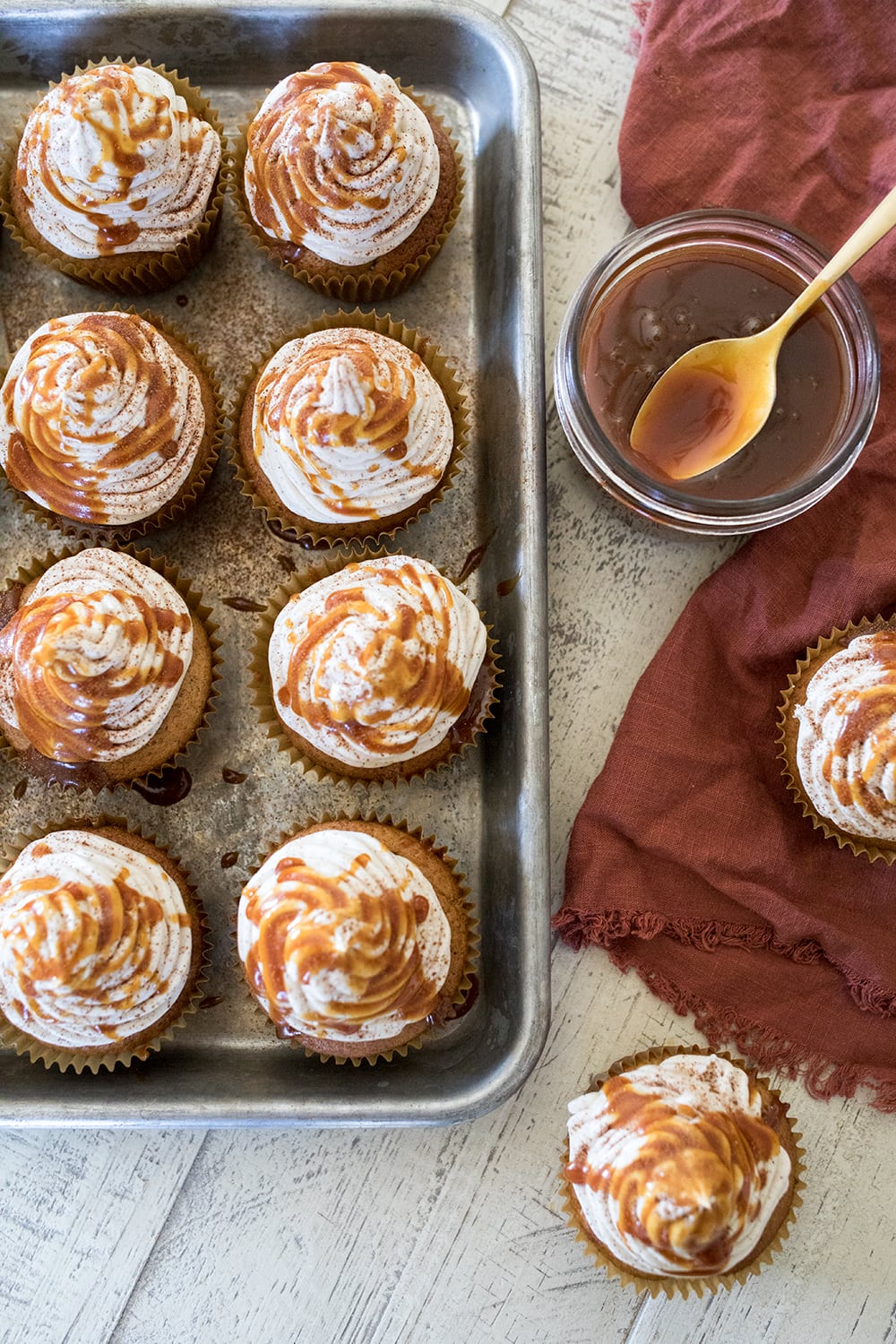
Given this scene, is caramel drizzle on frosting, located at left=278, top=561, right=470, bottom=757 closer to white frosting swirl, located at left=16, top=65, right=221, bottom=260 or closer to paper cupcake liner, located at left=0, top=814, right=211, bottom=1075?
paper cupcake liner, located at left=0, top=814, right=211, bottom=1075

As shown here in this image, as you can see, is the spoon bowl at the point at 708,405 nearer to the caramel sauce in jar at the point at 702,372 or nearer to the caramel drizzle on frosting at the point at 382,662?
the caramel sauce in jar at the point at 702,372

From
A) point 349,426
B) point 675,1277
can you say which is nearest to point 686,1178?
point 675,1277

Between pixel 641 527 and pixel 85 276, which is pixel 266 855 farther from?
pixel 85 276

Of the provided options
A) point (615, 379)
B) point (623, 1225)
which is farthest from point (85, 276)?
point (623, 1225)

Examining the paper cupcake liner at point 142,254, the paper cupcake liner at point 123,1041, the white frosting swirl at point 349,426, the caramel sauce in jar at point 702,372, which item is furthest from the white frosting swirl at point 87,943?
the caramel sauce in jar at point 702,372

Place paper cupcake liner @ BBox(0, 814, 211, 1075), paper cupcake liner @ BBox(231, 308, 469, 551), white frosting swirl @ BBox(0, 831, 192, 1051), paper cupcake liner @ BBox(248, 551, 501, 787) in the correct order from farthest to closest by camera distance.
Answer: paper cupcake liner @ BBox(231, 308, 469, 551) → paper cupcake liner @ BBox(248, 551, 501, 787) → paper cupcake liner @ BBox(0, 814, 211, 1075) → white frosting swirl @ BBox(0, 831, 192, 1051)

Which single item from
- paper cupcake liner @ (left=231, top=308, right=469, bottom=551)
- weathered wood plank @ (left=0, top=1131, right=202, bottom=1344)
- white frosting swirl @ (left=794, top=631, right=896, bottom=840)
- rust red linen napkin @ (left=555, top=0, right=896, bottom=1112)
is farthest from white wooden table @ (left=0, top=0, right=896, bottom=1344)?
paper cupcake liner @ (left=231, top=308, right=469, bottom=551)
